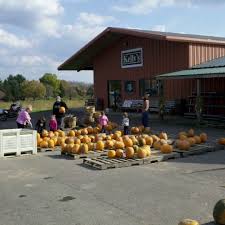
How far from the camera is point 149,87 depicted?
94.6 feet

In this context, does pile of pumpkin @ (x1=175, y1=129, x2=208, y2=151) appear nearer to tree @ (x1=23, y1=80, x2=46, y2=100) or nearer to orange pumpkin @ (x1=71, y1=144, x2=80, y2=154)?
orange pumpkin @ (x1=71, y1=144, x2=80, y2=154)

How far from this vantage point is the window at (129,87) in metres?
30.3

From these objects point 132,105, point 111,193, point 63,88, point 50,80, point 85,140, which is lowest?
point 111,193

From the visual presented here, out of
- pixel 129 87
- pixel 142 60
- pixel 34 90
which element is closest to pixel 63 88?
pixel 34 90

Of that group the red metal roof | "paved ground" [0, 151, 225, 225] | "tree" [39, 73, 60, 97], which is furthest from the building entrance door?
"tree" [39, 73, 60, 97]

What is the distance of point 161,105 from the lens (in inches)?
912

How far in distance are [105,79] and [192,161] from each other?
22.9 m

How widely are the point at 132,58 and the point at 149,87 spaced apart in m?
2.52

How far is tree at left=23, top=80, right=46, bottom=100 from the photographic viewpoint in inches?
2869

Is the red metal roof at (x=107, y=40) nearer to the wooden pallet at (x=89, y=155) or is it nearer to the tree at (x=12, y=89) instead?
the wooden pallet at (x=89, y=155)

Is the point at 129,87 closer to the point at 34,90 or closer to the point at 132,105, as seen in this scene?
the point at 132,105

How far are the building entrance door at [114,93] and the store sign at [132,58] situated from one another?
1.80 m

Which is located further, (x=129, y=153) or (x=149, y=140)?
(x=149, y=140)

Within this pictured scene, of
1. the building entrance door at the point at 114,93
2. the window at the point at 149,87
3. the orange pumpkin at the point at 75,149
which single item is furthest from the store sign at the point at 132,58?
the orange pumpkin at the point at 75,149
